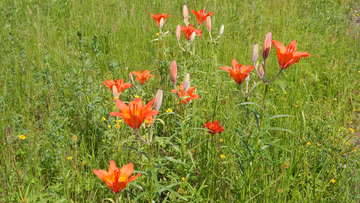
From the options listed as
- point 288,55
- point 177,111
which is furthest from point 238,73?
point 177,111

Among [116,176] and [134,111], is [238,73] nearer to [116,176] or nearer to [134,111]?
[134,111]

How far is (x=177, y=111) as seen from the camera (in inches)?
80.7

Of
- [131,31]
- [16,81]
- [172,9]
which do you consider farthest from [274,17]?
[16,81]

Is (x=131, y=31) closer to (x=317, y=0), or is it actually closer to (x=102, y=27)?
(x=102, y=27)

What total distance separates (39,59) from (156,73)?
1.27 meters

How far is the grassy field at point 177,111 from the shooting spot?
1.50 meters

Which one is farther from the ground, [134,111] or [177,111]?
[134,111]

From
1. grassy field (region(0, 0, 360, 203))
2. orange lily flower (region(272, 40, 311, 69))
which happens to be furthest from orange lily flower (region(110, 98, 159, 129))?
orange lily flower (region(272, 40, 311, 69))

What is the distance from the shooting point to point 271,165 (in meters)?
1.77

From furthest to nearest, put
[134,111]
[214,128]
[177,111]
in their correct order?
[177,111] < [214,128] < [134,111]

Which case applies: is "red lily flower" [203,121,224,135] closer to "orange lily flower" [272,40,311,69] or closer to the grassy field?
the grassy field

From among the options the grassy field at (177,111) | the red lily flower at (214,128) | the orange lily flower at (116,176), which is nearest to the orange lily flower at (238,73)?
the grassy field at (177,111)

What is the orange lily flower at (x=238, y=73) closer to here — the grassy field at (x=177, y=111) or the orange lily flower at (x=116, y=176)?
the grassy field at (x=177, y=111)

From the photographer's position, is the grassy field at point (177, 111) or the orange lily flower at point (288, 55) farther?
the grassy field at point (177, 111)
